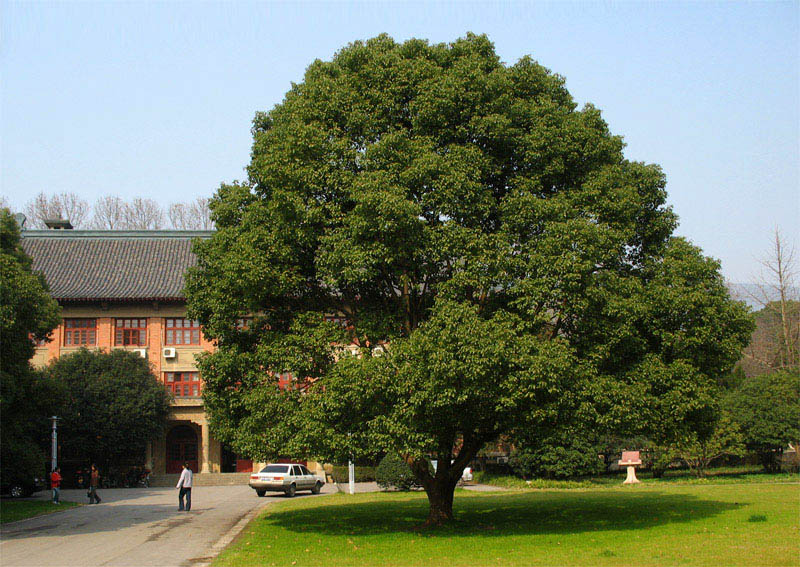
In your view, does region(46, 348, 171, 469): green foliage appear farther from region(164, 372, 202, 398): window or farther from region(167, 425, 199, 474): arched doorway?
region(167, 425, 199, 474): arched doorway

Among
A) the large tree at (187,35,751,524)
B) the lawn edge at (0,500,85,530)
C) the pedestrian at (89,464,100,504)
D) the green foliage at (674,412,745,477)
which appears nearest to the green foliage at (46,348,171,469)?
the pedestrian at (89,464,100,504)

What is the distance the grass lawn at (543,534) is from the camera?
460 inches

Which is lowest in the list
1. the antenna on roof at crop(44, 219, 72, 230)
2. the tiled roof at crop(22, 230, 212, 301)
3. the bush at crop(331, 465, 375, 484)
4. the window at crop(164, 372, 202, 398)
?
the bush at crop(331, 465, 375, 484)

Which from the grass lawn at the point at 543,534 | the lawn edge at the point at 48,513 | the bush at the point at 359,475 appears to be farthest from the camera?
the bush at the point at 359,475

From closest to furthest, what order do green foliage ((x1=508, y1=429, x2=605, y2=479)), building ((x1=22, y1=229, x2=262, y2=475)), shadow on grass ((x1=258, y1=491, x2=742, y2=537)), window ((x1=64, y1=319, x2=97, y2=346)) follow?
1. shadow on grass ((x1=258, y1=491, x2=742, y2=537))
2. green foliage ((x1=508, y1=429, x2=605, y2=479))
3. building ((x1=22, y1=229, x2=262, y2=475))
4. window ((x1=64, y1=319, x2=97, y2=346))

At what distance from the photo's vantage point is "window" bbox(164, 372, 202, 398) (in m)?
42.7

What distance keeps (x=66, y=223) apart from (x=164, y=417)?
592 inches

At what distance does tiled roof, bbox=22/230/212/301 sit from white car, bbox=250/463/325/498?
13503 millimetres

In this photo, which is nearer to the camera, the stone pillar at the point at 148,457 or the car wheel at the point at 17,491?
the car wheel at the point at 17,491

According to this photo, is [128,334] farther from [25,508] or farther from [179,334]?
[25,508]

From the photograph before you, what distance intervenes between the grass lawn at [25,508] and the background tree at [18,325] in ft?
7.17

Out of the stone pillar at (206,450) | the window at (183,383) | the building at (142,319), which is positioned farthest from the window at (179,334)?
the stone pillar at (206,450)

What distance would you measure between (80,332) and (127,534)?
2847 cm

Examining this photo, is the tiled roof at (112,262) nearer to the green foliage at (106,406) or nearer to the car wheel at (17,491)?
the green foliage at (106,406)
